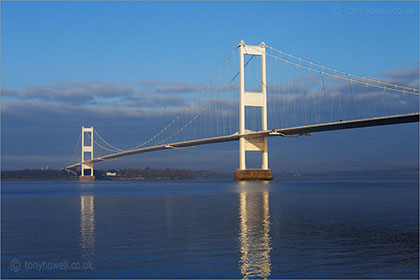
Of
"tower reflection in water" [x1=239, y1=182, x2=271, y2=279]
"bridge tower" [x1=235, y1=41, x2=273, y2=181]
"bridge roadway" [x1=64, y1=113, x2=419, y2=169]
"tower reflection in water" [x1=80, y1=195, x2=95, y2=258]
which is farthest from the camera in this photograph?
"bridge tower" [x1=235, y1=41, x2=273, y2=181]

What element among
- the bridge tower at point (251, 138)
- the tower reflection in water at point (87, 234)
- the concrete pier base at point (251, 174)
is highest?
the bridge tower at point (251, 138)

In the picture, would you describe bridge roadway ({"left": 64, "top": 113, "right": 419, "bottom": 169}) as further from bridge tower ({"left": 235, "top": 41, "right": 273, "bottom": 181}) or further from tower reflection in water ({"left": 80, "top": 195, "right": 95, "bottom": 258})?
tower reflection in water ({"left": 80, "top": 195, "right": 95, "bottom": 258})

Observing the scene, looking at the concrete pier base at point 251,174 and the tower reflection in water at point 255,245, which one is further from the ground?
the concrete pier base at point 251,174

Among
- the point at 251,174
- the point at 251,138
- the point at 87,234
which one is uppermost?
the point at 251,138

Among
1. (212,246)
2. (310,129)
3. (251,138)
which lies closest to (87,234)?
(212,246)

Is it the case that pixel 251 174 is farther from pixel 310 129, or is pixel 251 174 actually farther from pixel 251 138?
pixel 310 129

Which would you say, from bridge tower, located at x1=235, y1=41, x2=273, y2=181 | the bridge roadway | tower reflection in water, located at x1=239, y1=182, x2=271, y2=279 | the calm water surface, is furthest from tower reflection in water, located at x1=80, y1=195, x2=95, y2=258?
bridge tower, located at x1=235, y1=41, x2=273, y2=181

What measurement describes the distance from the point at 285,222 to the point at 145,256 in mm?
5831

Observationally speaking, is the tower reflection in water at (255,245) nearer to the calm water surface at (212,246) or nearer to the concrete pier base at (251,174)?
the calm water surface at (212,246)

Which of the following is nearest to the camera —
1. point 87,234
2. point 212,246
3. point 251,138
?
point 212,246

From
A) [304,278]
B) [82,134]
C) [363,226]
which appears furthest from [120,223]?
[82,134]

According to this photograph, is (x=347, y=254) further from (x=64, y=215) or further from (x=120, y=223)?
(x=64, y=215)

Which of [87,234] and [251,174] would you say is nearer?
[87,234]

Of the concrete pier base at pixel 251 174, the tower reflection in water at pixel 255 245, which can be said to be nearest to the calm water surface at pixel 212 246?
the tower reflection in water at pixel 255 245
